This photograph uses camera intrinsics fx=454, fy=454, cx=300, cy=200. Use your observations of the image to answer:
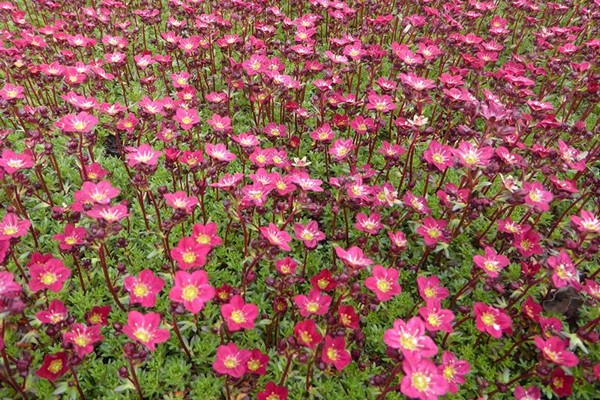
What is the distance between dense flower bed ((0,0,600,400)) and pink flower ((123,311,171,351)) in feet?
0.03

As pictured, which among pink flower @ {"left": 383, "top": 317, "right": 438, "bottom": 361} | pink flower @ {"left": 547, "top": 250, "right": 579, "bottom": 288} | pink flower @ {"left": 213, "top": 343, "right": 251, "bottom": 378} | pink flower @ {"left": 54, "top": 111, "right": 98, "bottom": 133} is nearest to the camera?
pink flower @ {"left": 383, "top": 317, "right": 438, "bottom": 361}

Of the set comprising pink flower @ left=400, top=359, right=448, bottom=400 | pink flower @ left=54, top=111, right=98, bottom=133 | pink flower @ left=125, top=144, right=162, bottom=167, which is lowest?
pink flower @ left=400, top=359, right=448, bottom=400

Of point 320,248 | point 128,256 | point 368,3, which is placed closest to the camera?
point 128,256

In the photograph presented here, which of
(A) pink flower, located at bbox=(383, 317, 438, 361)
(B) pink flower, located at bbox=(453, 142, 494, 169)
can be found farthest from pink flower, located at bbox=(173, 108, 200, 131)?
(A) pink flower, located at bbox=(383, 317, 438, 361)

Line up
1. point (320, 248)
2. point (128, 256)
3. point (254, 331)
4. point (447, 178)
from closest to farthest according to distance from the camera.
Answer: point (254, 331)
point (128, 256)
point (320, 248)
point (447, 178)

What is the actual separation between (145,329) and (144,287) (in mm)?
Answer: 368

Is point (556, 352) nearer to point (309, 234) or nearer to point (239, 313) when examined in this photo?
point (309, 234)

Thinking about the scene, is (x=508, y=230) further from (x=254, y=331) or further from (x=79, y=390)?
(x=79, y=390)

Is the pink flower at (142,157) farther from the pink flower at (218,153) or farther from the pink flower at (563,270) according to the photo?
the pink flower at (563,270)

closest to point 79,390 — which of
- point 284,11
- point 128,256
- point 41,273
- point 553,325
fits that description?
point 41,273

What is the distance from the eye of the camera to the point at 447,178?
563cm

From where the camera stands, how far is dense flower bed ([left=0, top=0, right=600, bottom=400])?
10.8 ft

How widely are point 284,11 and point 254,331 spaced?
6.57 meters

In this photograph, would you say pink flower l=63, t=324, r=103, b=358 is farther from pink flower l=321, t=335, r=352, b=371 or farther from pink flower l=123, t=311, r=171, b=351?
pink flower l=321, t=335, r=352, b=371
